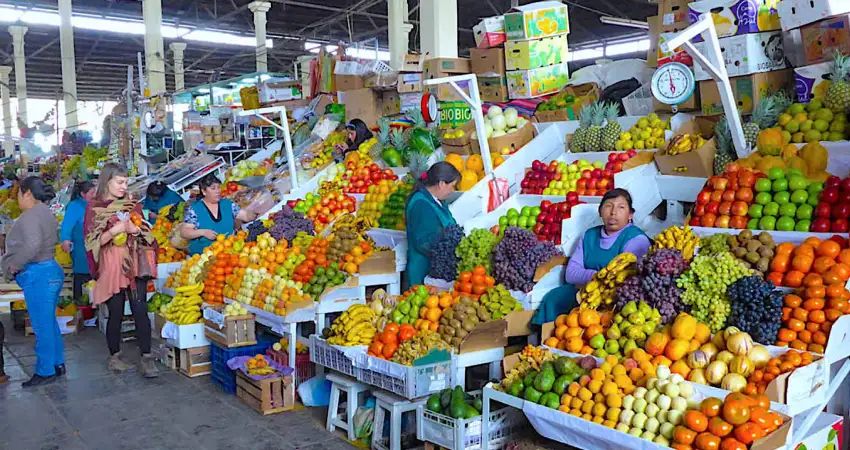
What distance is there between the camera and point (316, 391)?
4746 millimetres

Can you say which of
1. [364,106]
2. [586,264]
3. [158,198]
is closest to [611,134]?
[586,264]

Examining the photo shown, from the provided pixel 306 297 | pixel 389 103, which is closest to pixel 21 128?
pixel 389 103

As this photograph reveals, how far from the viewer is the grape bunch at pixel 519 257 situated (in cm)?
403

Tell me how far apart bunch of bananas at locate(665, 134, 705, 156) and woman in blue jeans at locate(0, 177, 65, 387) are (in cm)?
430

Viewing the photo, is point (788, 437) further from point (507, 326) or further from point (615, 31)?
point (615, 31)

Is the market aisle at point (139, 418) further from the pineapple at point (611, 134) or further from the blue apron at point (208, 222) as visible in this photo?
the pineapple at point (611, 134)

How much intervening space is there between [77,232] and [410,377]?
515 centimetres

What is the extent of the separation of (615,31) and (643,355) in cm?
1859

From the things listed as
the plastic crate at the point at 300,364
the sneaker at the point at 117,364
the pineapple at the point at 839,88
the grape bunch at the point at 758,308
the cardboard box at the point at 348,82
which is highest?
the cardboard box at the point at 348,82

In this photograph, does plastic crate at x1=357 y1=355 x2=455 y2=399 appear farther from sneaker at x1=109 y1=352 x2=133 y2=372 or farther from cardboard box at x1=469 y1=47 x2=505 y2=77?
cardboard box at x1=469 y1=47 x2=505 y2=77

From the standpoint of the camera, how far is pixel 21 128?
1827 cm

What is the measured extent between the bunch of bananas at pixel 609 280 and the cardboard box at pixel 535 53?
3.38 metres

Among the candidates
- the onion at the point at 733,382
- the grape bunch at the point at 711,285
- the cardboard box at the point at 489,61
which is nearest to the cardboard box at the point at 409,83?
the cardboard box at the point at 489,61

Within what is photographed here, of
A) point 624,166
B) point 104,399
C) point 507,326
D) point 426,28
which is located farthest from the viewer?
point 426,28
